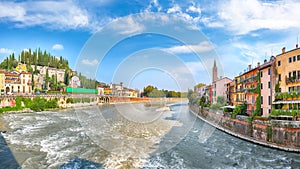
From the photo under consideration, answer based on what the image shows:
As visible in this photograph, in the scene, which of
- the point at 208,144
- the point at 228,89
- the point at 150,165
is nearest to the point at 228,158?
the point at 208,144

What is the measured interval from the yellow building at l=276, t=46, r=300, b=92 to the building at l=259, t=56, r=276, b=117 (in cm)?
41

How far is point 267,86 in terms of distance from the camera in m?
14.7

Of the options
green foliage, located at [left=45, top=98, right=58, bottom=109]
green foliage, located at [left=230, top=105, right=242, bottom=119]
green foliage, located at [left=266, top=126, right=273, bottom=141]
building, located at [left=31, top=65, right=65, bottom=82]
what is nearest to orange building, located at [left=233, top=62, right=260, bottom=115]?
green foliage, located at [left=230, top=105, right=242, bottom=119]

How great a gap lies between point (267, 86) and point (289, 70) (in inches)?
80.7

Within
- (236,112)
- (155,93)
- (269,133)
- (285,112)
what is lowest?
(269,133)

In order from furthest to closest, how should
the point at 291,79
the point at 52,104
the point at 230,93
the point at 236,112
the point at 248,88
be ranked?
the point at 52,104, the point at 230,93, the point at 248,88, the point at 236,112, the point at 291,79

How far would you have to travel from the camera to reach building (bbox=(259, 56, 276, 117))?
14.1m

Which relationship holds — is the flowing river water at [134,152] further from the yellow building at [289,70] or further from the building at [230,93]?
the building at [230,93]

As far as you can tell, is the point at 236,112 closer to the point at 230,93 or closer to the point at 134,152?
the point at 230,93

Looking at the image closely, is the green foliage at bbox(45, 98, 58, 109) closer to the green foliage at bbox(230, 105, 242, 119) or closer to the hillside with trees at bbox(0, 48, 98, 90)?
the hillside with trees at bbox(0, 48, 98, 90)

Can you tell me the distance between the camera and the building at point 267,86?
14062mm

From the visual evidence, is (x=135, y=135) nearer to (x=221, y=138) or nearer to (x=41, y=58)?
(x=221, y=138)

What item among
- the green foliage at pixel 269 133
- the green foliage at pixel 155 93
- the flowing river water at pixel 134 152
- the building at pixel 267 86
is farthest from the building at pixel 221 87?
the green foliage at pixel 155 93

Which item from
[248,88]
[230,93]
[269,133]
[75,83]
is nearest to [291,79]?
[269,133]
